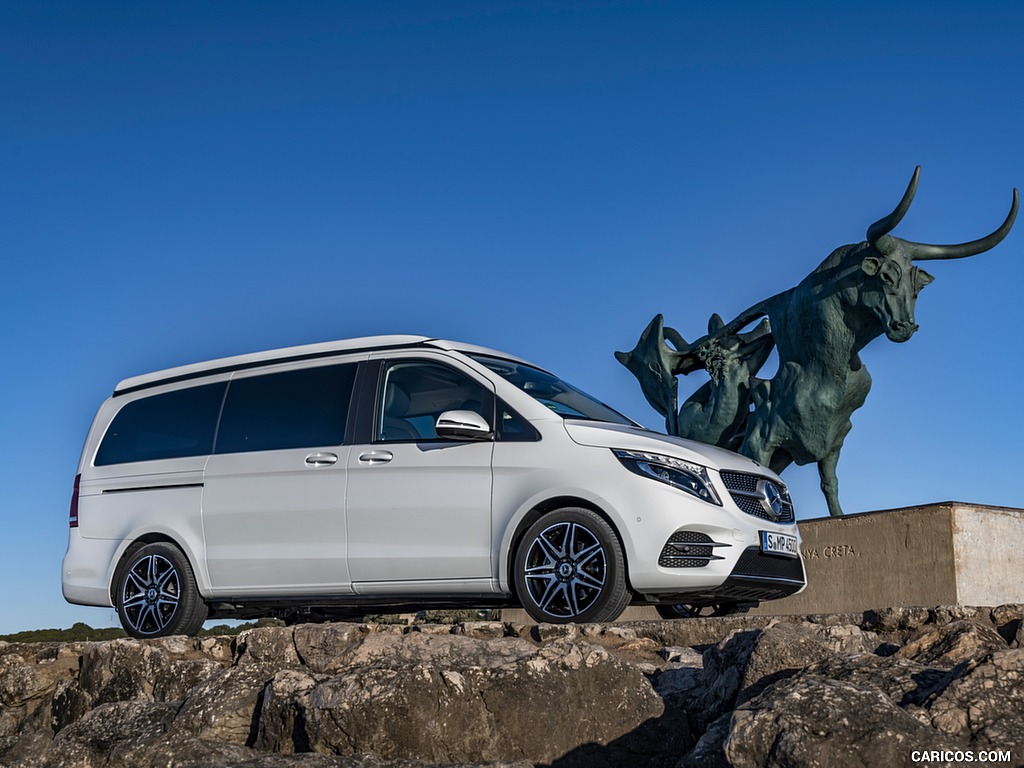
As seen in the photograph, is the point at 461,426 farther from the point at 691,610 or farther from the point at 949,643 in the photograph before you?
the point at 949,643

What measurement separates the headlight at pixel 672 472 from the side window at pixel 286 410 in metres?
1.90

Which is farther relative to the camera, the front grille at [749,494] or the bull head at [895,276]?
the bull head at [895,276]

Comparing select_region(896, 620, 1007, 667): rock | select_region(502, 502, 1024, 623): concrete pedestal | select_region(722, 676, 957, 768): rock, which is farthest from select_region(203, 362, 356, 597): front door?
select_region(502, 502, 1024, 623): concrete pedestal

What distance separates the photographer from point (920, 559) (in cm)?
980

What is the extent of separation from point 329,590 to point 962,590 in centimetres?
515

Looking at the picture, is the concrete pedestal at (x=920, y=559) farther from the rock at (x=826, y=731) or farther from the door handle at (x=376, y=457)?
the rock at (x=826, y=731)

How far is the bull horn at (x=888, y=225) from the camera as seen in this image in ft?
38.0

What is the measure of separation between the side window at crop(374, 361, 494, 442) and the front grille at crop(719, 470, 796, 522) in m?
1.55

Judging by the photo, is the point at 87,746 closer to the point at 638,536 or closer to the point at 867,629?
the point at 638,536

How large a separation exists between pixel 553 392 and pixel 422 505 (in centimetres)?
114

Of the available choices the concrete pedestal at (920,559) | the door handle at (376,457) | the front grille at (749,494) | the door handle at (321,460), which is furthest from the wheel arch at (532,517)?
the concrete pedestal at (920,559)

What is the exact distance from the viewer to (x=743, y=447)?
46.1ft

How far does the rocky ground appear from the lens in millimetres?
3709

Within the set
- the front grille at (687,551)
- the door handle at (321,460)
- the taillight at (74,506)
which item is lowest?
the front grille at (687,551)
